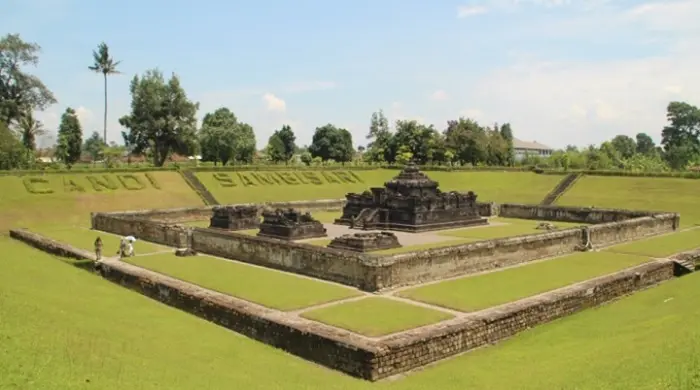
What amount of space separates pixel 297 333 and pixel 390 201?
53.8 feet

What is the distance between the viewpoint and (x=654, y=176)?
117 ft

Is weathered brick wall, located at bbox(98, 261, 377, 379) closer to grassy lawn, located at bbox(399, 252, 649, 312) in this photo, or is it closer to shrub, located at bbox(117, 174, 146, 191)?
grassy lawn, located at bbox(399, 252, 649, 312)

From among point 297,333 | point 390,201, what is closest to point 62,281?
point 297,333

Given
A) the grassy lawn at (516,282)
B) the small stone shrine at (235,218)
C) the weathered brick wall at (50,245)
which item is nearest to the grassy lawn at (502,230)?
the grassy lawn at (516,282)

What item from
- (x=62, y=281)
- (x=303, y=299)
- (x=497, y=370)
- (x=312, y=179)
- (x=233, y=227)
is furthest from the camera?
(x=312, y=179)

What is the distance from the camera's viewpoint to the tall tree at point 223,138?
57219 millimetres

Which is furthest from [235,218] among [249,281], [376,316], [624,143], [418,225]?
[624,143]

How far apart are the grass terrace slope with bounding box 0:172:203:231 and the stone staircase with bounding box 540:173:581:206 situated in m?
20.0

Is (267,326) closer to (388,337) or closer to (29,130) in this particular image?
(388,337)

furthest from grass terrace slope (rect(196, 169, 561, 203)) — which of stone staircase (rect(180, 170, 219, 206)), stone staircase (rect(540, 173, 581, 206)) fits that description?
stone staircase (rect(540, 173, 581, 206))

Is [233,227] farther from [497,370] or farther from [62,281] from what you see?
[497,370]

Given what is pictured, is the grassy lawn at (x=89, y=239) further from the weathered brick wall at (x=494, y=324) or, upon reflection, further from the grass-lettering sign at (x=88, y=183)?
the weathered brick wall at (x=494, y=324)

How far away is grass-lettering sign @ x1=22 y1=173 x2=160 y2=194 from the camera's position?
1246 inches

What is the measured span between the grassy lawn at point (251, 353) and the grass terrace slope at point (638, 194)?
18.2 meters
